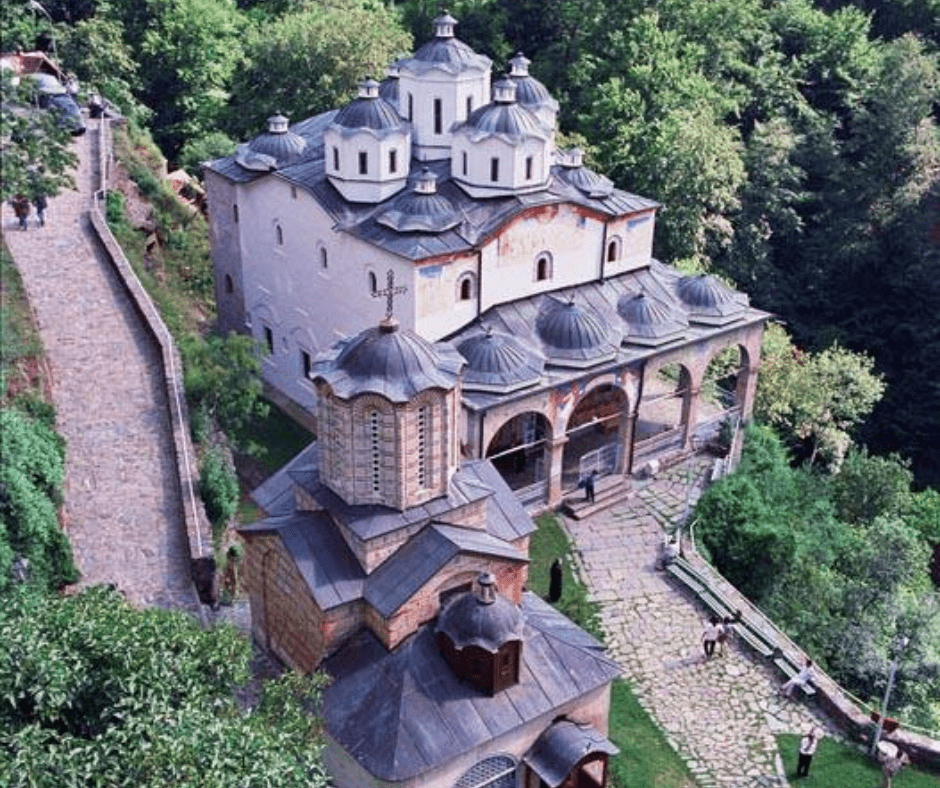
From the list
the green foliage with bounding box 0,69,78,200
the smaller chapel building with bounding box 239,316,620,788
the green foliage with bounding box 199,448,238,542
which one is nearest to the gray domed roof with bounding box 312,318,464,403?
the smaller chapel building with bounding box 239,316,620,788

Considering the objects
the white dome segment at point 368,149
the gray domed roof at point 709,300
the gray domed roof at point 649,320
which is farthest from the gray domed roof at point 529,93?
the gray domed roof at point 649,320

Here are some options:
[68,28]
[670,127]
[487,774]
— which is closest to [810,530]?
[487,774]

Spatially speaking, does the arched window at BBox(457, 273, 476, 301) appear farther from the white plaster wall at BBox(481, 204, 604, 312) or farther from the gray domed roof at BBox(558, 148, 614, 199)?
the gray domed roof at BBox(558, 148, 614, 199)

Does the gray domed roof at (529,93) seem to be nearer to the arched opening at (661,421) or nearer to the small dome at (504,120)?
the small dome at (504,120)

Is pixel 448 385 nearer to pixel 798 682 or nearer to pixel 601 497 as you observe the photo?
pixel 798 682

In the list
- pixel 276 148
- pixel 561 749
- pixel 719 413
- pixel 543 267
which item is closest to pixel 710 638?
pixel 561 749

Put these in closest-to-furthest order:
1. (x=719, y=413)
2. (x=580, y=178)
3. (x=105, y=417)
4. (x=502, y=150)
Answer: (x=105, y=417) → (x=502, y=150) → (x=580, y=178) → (x=719, y=413)
